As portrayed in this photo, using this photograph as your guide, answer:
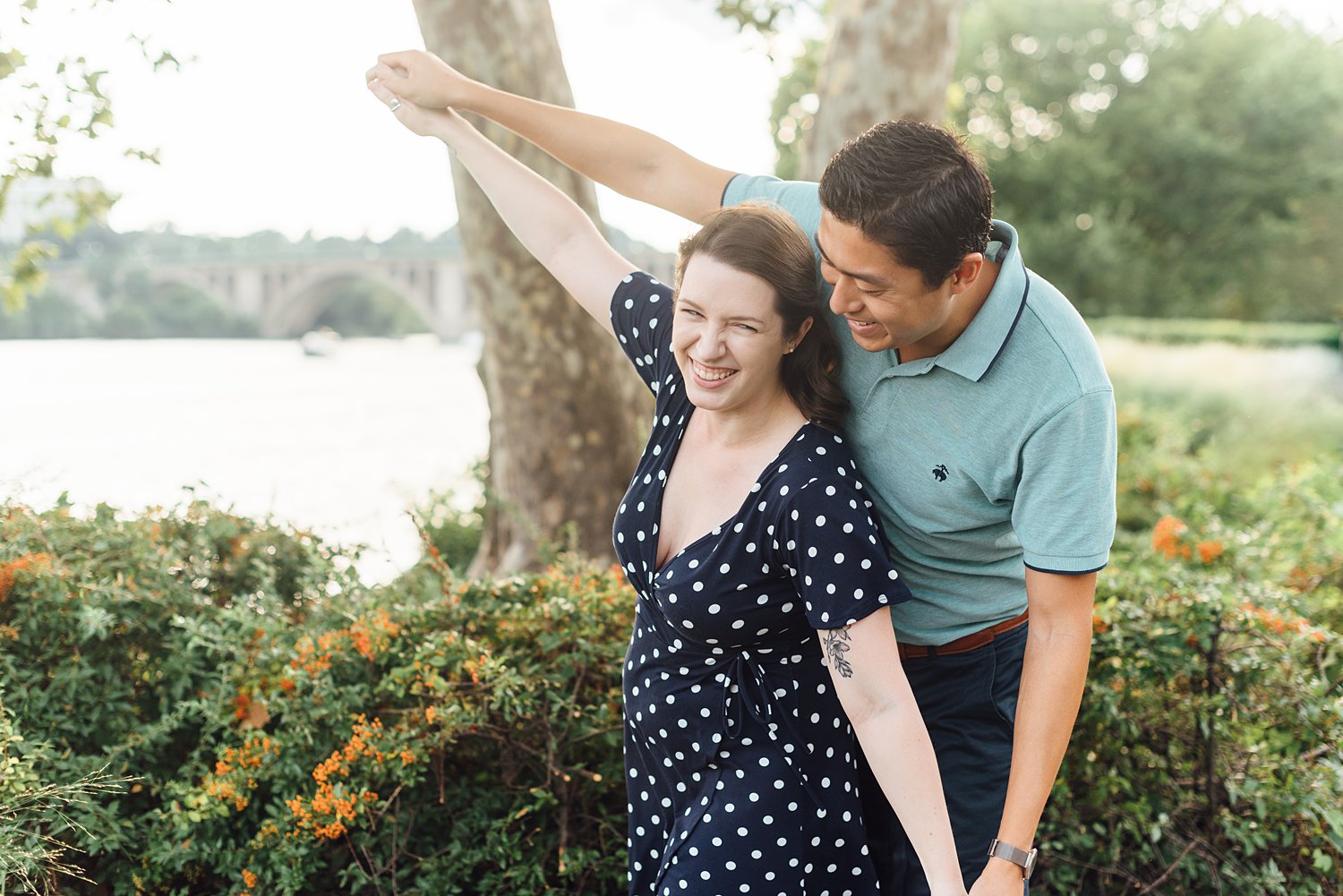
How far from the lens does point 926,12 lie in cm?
536

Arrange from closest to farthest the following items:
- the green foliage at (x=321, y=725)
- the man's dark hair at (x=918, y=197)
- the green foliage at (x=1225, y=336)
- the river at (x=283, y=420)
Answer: the man's dark hair at (x=918, y=197) < the green foliage at (x=321, y=725) < the river at (x=283, y=420) < the green foliage at (x=1225, y=336)

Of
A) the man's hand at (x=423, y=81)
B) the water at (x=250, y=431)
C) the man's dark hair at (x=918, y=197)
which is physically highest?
the man's hand at (x=423, y=81)

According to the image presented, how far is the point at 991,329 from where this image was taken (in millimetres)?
1797

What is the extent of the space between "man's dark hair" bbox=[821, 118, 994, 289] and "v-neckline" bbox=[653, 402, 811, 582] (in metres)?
0.39

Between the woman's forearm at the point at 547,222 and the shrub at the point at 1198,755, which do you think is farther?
the shrub at the point at 1198,755

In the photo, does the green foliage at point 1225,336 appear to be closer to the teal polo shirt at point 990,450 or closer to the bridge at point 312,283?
the bridge at point 312,283

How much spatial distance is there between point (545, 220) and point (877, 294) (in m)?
0.94

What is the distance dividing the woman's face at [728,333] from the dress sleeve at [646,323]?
0.85 ft

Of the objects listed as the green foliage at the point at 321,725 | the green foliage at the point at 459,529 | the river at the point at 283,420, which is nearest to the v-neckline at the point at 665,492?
the green foliage at the point at 321,725

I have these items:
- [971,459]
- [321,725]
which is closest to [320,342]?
[321,725]

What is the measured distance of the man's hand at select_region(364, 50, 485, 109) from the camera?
2.41 m

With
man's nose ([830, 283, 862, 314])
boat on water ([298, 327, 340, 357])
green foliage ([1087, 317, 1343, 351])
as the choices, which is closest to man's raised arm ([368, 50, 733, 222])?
man's nose ([830, 283, 862, 314])

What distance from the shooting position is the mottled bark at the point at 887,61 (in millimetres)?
5387

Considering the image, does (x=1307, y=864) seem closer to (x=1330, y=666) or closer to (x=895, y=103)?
(x=1330, y=666)
